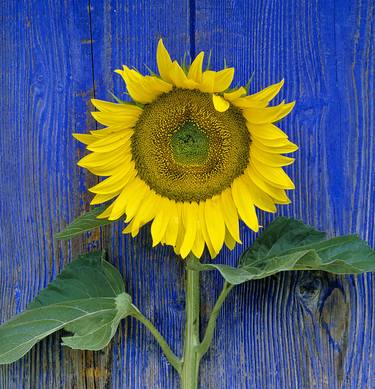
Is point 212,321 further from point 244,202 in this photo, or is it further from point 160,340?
point 244,202

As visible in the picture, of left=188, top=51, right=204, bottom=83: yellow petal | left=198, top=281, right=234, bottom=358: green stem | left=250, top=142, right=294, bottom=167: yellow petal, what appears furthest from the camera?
left=198, top=281, right=234, bottom=358: green stem

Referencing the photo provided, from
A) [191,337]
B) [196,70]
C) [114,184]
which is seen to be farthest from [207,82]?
[191,337]

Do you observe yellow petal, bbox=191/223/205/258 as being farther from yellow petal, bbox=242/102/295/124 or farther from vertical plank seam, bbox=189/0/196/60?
vertical plank seam, bbox=189/0/196/60

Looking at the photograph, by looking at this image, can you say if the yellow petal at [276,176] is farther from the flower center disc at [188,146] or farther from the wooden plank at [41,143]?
the wooden plank at [41,143]

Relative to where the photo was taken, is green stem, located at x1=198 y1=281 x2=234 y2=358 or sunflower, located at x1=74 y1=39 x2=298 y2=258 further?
green stem, located at x1=198 y1=281 x2=234 y2=358

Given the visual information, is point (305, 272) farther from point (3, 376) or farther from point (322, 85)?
point (3, 376)

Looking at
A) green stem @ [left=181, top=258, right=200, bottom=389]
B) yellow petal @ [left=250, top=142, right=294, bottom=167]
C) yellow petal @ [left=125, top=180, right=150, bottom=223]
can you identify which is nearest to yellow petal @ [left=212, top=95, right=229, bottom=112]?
yellow petal @ [left=250, top=142, right=294, bottom=167]

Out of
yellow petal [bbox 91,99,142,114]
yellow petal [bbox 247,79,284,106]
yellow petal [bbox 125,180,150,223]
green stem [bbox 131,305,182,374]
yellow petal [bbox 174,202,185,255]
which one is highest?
yellow petal [bbox 247,79,284,106]

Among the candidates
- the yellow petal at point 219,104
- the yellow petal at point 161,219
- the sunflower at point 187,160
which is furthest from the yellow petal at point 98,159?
the yellow petal at point 219,104
